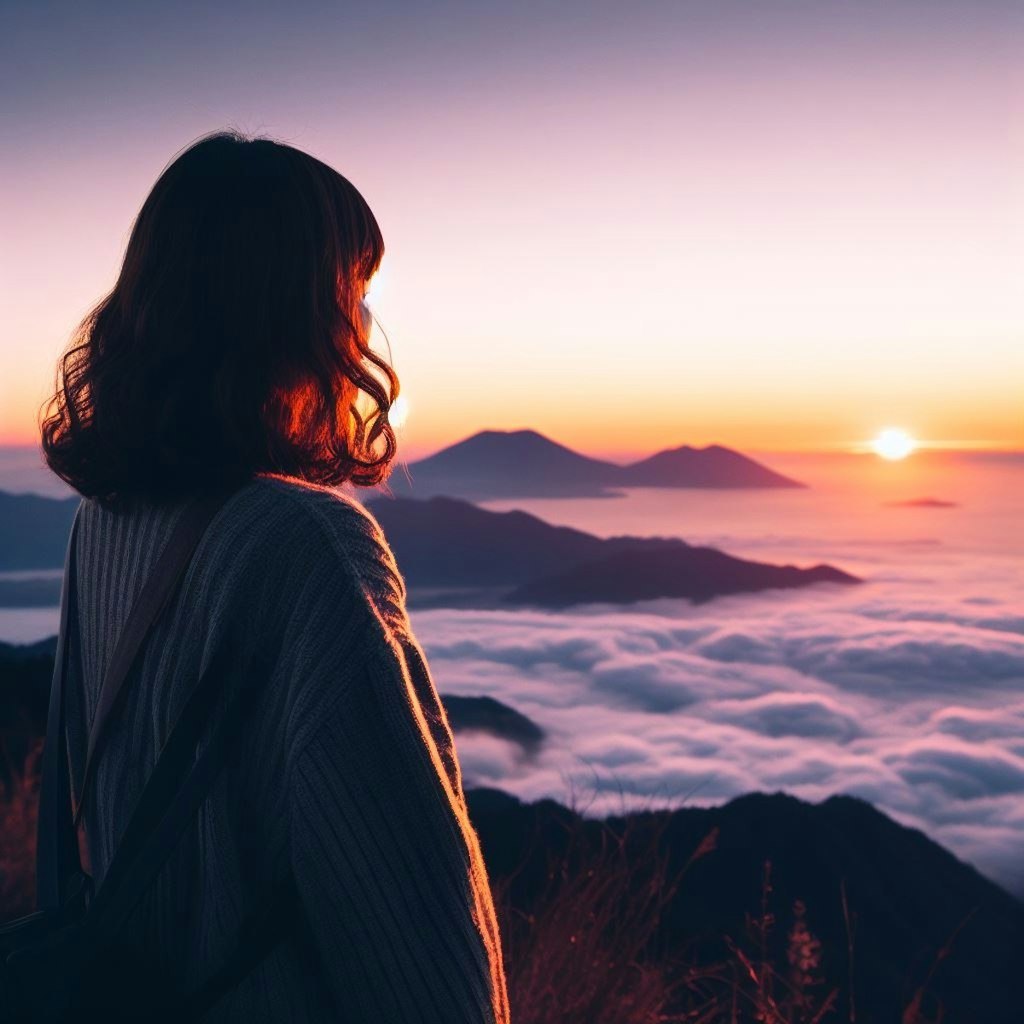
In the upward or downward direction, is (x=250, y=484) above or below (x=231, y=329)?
below

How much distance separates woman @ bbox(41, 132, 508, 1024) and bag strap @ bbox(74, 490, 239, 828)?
0.05 feet

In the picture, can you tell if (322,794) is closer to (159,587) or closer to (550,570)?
(159,587)

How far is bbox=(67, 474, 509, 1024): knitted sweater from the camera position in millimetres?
894

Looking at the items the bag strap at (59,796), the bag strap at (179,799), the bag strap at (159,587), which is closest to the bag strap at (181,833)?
the bag strap at (179,799)

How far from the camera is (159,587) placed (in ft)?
3.29

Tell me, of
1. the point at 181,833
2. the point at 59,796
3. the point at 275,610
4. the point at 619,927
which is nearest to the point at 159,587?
the point at 275,610

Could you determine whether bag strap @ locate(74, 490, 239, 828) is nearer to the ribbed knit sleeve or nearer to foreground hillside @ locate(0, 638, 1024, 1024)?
the ribbed knit sleeve

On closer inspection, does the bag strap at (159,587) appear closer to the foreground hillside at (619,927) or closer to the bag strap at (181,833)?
the bag strap at (181,833)

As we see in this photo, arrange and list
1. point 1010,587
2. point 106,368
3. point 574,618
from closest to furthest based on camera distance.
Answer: point 106,368 → point 1010,587 → point 574,618

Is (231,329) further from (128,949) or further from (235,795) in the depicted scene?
(128,949)

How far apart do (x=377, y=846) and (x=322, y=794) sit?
0.07m

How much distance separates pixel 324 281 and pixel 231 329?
0.12 metres

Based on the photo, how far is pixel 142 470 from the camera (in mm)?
1062

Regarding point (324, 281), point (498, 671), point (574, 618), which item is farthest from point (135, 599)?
point (574, 618)
